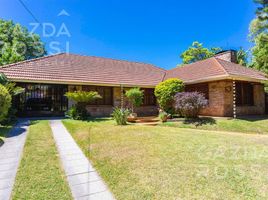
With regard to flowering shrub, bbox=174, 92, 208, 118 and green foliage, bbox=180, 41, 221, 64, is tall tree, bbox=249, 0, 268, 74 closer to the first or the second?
flowering shrub, bbox=174, 92, 208, 118

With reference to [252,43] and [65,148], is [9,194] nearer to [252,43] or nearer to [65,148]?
[65,148]

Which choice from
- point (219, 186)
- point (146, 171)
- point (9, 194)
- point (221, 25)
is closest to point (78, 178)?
point (9, 194)

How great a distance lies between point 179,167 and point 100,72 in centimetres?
1278

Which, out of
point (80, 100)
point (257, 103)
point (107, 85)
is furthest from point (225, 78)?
point (80, 100)

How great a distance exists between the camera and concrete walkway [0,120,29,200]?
3.38m

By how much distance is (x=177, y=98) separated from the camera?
39.2ft

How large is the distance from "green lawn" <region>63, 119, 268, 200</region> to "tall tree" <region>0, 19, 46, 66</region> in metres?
22.5

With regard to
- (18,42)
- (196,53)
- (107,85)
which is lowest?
(107,85)

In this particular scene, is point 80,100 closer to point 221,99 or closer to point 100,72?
point 100,72

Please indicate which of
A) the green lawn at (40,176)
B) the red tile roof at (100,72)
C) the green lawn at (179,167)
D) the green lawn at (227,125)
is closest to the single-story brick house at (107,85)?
the red tile roof at (100,72)

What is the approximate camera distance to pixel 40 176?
3.80 meters

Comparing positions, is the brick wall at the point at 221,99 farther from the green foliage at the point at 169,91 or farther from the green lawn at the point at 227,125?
the green foliage at the point at 169,91

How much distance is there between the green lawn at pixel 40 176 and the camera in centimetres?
316

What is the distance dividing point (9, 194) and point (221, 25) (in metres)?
20.6
